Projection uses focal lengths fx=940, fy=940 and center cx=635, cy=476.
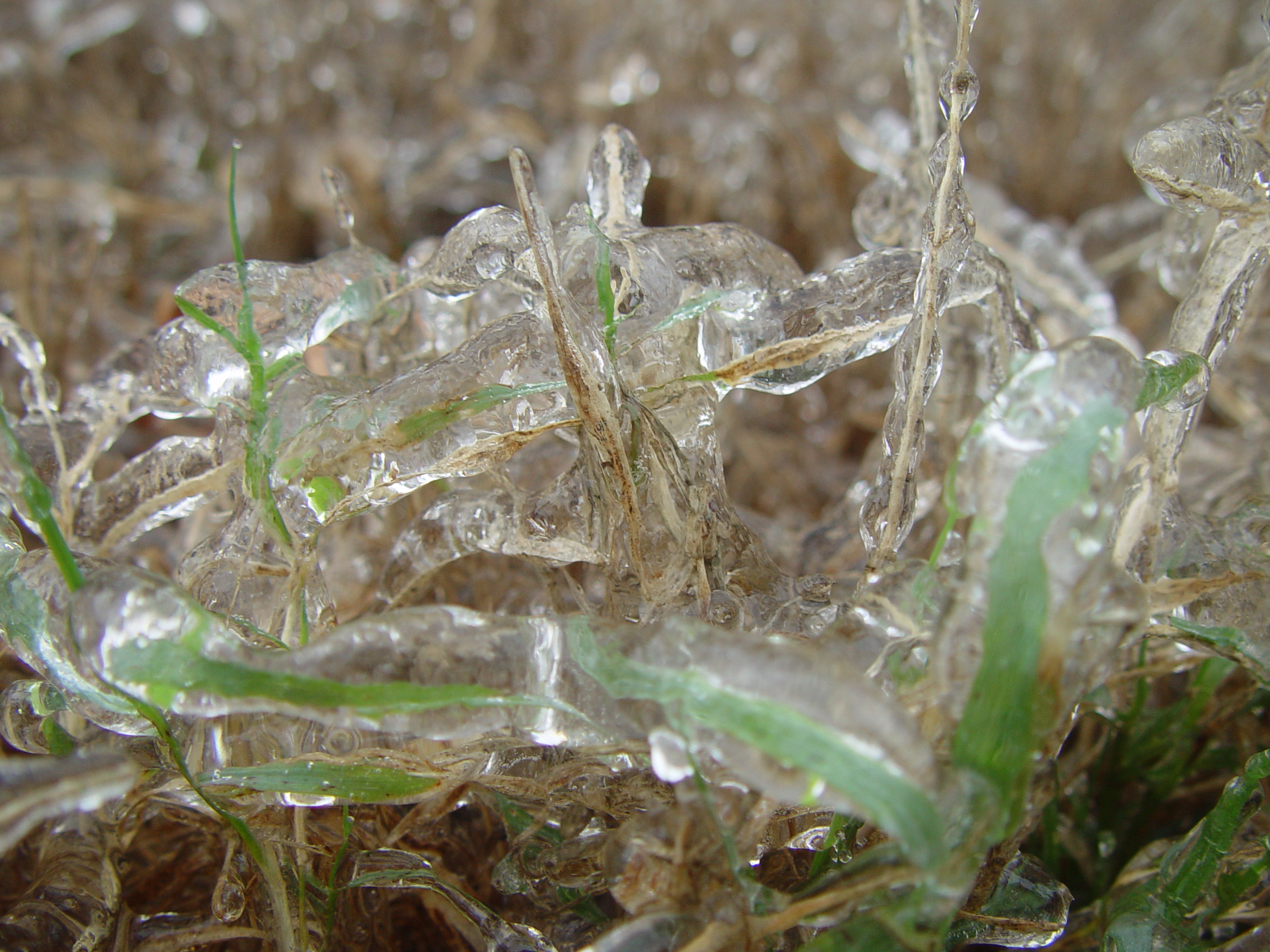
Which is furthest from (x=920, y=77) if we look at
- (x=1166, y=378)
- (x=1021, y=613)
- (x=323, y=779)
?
(x=323, y=779)

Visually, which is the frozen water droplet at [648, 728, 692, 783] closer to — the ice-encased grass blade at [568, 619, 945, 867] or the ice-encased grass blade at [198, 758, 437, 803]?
the ice-encased grass blade at [568, 619, 945, 867]

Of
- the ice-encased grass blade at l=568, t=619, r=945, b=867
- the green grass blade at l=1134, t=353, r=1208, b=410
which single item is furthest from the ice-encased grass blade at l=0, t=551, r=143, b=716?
the green grass blade at l=1134, t=353, r=1208, b=410

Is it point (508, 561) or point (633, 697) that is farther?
point (508, 561)

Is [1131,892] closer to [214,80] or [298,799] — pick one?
[298,799]

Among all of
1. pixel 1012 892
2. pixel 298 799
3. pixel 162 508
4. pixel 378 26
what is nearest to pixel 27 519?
pixel 162 508

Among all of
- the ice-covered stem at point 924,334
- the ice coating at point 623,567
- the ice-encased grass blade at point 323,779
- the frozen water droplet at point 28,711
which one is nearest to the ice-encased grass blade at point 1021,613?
the ice coating at point 623,567

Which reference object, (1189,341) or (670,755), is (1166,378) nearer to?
(1189,341)
